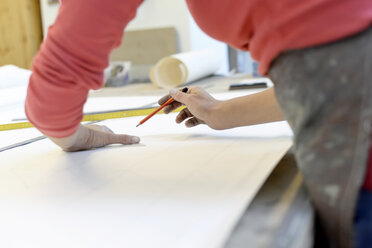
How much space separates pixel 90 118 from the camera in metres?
1.44

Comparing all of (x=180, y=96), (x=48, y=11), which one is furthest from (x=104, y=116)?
(x=48, y=11)

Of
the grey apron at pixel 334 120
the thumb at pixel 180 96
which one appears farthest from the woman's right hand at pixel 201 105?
the grey apron at pixel 334 120

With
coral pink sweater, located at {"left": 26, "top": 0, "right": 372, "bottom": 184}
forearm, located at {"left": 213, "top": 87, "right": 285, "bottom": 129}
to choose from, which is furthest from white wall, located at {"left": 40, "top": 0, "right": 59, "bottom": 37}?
coral pink sweater, located at {"left": 26, "top": 0, "right": 372, "bottom": 184}

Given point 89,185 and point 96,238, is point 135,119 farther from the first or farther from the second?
point 96,238

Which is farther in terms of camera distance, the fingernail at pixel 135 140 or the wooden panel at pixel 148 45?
the wooden panel at pixel 148 45

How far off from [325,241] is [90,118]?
1.01 meters

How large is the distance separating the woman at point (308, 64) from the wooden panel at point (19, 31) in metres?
3.06

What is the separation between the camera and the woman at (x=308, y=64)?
20.3 inches

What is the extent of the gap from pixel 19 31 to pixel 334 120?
3407 millimetres

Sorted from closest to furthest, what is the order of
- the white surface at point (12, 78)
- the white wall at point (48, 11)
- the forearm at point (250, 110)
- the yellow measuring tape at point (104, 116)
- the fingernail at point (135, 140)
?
the forearm at point (250, 110)
the fingernail at point (135, 140)
the yellow measuring tape at point (104, 116)
the white surface at point (12, 78)
the white wall at point (48, 11)

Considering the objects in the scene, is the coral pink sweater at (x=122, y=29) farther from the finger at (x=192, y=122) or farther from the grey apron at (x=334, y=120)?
the finger at (x=192, y=122)

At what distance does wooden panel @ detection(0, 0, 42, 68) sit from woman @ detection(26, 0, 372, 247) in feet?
10.1

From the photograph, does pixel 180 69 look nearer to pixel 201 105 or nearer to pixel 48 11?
pixel 201 105

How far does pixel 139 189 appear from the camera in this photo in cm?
70
